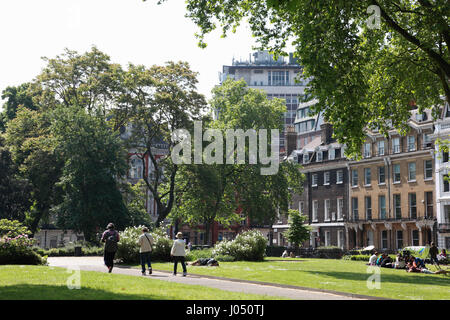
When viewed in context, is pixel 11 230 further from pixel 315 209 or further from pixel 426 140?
pixel 315 209

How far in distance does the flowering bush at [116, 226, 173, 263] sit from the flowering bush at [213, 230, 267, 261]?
514 centimetres

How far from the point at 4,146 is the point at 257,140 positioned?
23404mm

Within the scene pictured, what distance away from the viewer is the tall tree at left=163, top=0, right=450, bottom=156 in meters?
21.7

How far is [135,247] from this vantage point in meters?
29.2

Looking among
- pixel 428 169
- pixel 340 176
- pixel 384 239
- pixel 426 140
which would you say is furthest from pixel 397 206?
pixel 340 176

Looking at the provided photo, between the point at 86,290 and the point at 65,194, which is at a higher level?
the point at 65,194

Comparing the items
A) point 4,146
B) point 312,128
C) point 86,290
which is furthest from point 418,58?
point 312,128

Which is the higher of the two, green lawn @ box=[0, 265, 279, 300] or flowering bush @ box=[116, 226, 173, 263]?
flowering bush @ box=[116, 226, 173, 263]

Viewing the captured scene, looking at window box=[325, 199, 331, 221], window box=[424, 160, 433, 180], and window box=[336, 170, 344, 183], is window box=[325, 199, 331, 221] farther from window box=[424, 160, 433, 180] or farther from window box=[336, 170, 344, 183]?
window box=[424, 160, 433, 180]

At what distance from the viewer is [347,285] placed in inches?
717

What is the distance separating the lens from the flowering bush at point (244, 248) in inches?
1410

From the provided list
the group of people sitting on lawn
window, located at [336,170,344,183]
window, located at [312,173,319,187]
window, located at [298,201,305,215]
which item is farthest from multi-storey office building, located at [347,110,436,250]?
the group of people sitting on lawn

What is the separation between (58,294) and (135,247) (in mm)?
16297
